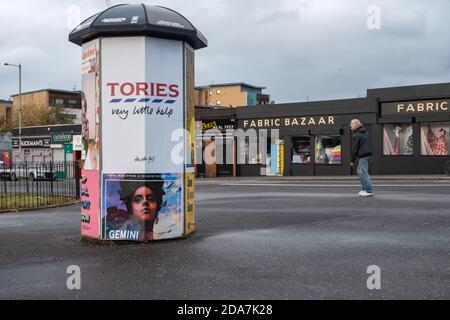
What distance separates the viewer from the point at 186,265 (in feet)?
20.1

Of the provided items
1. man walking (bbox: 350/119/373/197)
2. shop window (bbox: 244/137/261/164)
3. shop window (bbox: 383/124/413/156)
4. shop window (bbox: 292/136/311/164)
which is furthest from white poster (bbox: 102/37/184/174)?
shop window (bbox: 244/137/261/164)

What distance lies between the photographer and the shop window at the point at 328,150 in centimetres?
3372

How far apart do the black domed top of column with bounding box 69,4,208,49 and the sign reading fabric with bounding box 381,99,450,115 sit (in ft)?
82.4

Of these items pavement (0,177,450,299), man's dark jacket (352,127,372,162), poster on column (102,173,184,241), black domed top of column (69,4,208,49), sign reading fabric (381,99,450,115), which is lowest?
pavement (0,177,450,299)

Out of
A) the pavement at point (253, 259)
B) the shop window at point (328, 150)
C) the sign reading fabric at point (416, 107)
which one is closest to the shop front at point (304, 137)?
the shop window at point (328, 150)

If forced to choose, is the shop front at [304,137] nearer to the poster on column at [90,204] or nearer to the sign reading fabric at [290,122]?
the sign reading fabric at [290,122]

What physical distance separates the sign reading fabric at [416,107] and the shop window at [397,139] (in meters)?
0.81

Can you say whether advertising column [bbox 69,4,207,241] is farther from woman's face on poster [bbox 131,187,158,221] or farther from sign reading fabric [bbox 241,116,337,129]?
sign reading fabric [bbox 241,116,337,129]

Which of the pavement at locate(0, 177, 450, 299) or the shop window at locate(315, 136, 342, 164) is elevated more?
the shop window at locate(315, 136, 342, 164)

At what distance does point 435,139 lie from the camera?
99.3ft

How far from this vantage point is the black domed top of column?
7387 millimetres

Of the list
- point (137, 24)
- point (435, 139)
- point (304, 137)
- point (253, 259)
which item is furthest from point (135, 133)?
point (304, 137)

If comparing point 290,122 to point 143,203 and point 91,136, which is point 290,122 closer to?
point 91,136
